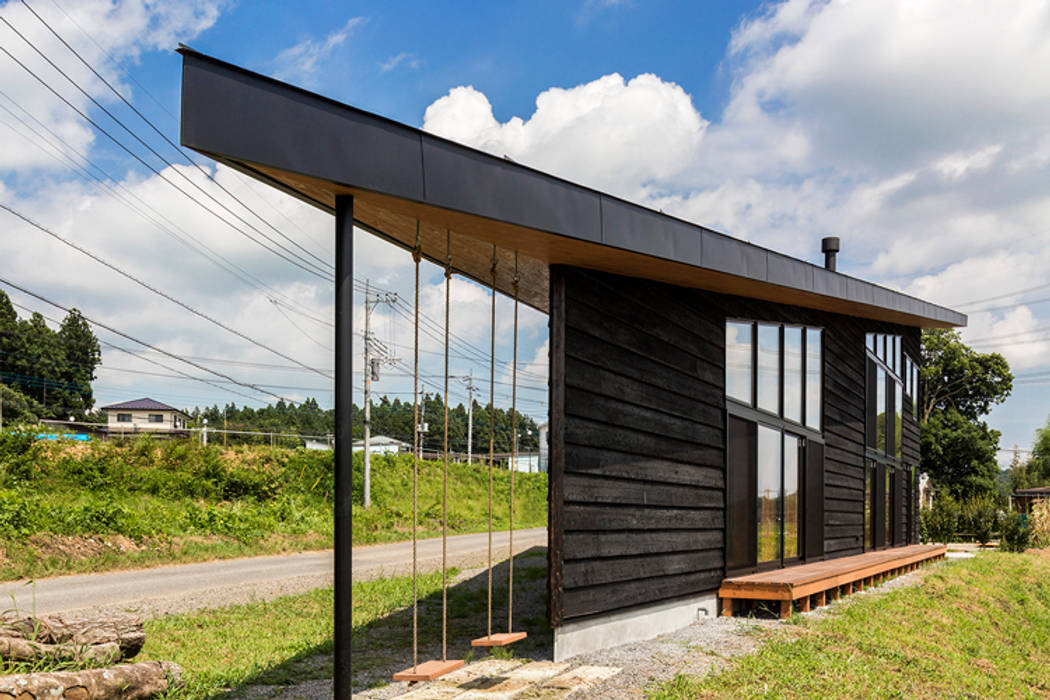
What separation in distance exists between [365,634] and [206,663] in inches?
57.8

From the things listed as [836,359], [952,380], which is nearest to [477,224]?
[836,359]

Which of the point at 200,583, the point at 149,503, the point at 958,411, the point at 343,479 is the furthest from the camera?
the point at 958,411

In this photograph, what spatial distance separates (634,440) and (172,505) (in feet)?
42.5

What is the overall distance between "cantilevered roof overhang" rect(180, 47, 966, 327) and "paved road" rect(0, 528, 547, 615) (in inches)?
180

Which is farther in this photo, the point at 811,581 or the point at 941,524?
the point at 941,524

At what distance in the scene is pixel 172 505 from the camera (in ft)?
54.7

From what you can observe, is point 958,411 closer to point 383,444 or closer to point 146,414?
point 383,444

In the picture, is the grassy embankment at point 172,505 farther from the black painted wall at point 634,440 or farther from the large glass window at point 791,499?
the large glass window at point 791,499

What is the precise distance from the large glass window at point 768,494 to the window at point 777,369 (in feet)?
1.09

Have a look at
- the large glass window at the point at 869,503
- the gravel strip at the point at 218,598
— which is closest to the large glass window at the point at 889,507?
the large glass window at the point at 869,503

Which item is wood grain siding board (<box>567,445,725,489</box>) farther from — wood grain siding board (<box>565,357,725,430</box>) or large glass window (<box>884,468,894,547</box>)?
large glass window (<box>884,468,894,547</box>)

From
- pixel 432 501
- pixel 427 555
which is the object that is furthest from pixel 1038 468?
pixel 427 555

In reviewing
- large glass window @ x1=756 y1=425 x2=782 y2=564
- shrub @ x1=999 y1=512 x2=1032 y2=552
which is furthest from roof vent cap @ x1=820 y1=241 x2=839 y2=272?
shrub @ x1=999 y1=512 x2=1032 y2=552

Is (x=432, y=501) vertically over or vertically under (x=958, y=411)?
under
